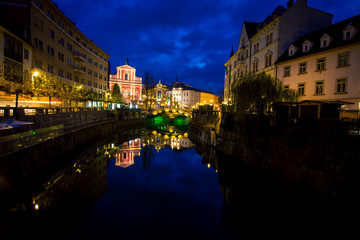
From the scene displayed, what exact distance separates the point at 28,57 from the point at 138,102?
183 feet

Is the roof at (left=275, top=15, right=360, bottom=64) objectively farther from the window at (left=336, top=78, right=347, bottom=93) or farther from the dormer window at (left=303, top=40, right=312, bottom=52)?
the window at (left=336, top=78, right=347, bottom=93)

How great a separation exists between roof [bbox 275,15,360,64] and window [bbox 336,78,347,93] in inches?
152

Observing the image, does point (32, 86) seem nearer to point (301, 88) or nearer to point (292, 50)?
point (301, 88)

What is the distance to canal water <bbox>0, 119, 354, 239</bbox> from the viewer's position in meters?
8.29

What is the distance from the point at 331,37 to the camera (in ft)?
73.0

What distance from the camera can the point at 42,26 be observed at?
96.6 feet

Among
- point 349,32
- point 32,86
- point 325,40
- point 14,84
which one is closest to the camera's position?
point 14,84

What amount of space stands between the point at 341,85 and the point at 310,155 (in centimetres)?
1659

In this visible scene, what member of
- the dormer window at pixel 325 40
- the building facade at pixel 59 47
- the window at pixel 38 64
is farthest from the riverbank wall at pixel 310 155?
the building facade at pixel 59 47

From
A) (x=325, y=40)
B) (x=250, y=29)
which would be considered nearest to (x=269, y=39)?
(x=325, y=40)

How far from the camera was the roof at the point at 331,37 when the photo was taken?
806 inches

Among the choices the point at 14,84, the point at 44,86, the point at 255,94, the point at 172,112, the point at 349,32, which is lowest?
the point at 172,112

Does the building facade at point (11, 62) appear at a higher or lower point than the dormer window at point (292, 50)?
lower

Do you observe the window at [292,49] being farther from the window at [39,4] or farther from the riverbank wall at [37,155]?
the window at [39,4]
